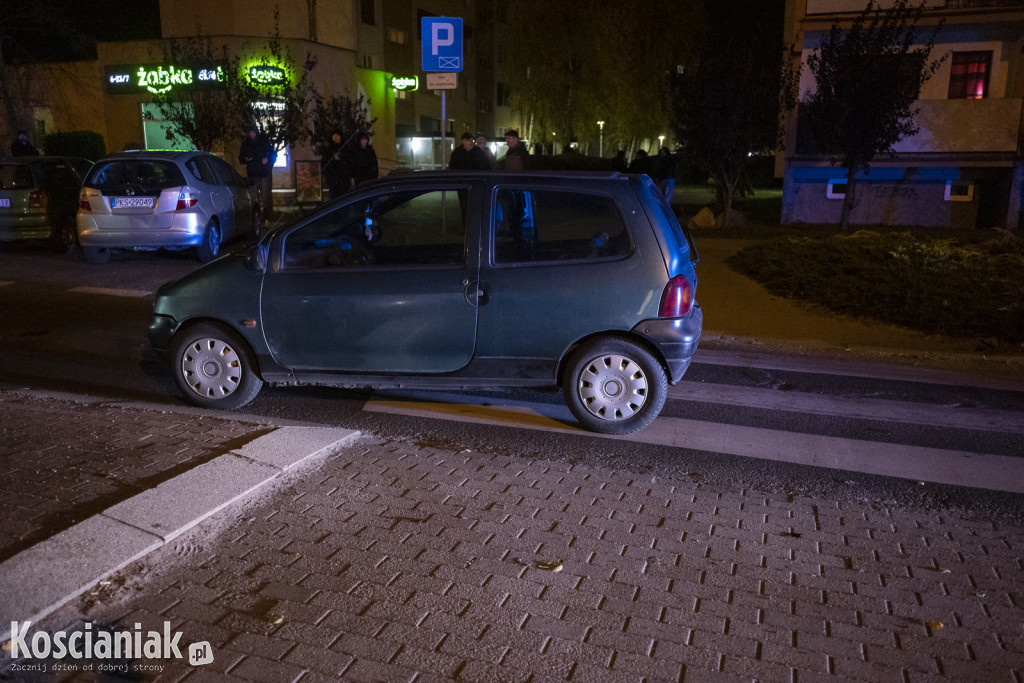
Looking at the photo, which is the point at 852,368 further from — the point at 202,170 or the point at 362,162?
the point at 362,162

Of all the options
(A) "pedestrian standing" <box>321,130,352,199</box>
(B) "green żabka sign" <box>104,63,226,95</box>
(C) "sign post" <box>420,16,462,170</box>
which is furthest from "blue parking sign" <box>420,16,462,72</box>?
(B) "green żabka sign" <box>104,63,226,95</box>

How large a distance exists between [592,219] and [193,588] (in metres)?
3.55

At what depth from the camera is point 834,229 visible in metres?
19.9

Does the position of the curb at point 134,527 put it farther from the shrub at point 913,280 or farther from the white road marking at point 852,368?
the shrub at point 913,280

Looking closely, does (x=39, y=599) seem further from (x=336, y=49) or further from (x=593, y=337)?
(x=336, y=49)

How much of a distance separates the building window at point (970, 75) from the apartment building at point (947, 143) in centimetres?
2

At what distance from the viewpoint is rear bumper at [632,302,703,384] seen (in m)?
6.00

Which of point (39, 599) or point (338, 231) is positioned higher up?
point (338, 231)

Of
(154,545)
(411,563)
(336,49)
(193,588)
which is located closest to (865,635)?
(411,563)

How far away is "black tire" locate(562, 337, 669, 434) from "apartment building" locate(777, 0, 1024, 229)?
1749cm

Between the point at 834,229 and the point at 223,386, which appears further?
the point at 834,229

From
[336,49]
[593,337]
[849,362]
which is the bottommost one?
[849,362]

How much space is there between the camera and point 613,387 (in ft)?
20.0

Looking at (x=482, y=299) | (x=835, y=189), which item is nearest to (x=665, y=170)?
(x=835, y=189)
